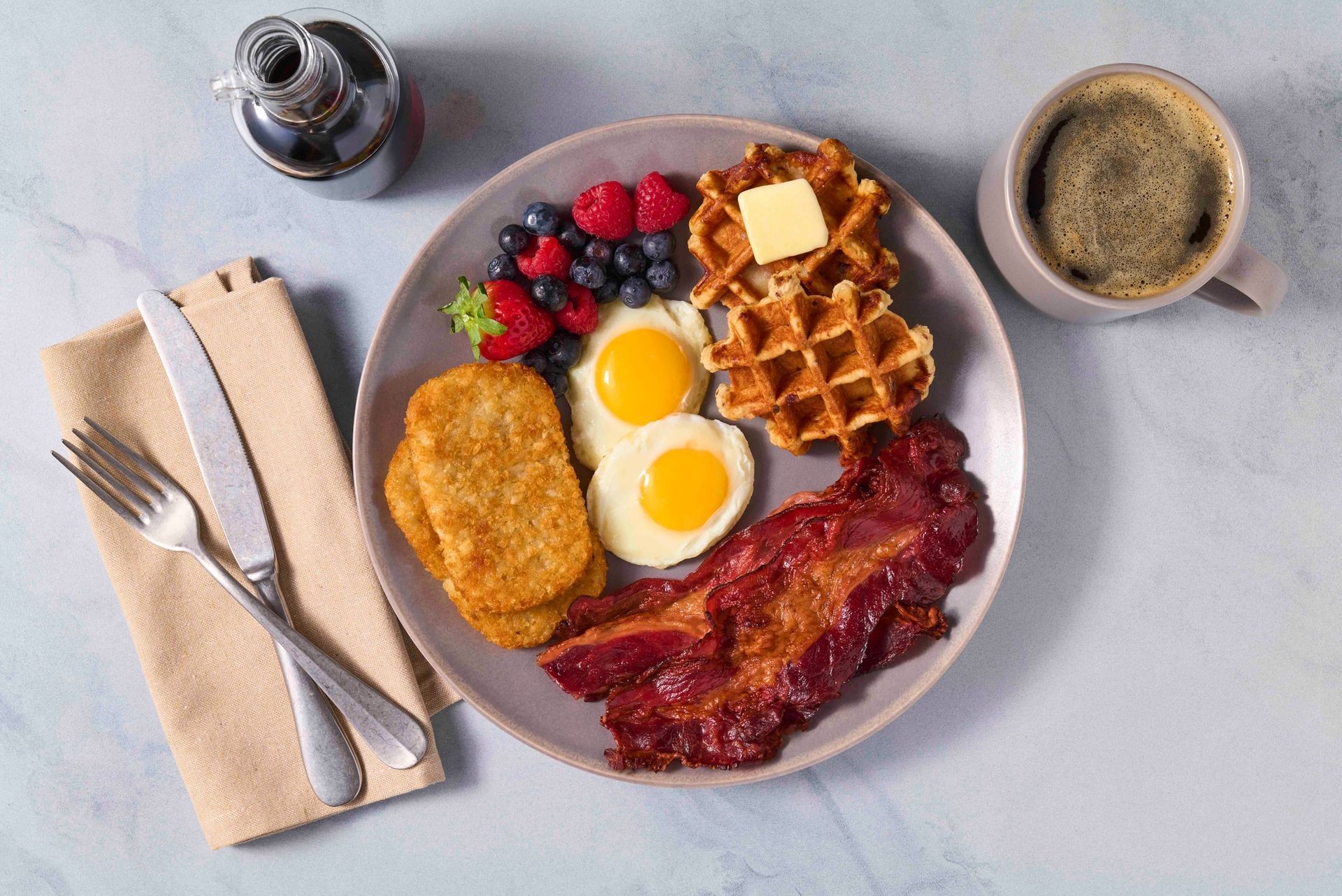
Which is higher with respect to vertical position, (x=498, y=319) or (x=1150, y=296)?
(x=498, y=319)

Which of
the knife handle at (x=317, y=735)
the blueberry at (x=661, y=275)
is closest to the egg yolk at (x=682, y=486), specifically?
the blueberry at (x=661, y=275)

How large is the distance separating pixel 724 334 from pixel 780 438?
354 millimetres

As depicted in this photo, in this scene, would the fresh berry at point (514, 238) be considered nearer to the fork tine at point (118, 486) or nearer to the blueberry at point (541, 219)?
the blueberry at point (541, 219)

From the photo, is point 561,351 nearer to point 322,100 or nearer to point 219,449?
point 322,100

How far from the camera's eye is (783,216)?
203cm

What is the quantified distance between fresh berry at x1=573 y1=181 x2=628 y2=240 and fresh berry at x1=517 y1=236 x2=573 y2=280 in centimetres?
9

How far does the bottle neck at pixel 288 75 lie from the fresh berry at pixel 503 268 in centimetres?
49

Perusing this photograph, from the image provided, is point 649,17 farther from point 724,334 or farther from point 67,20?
point 67,20

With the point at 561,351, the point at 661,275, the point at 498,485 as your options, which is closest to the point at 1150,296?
the point at 661,275

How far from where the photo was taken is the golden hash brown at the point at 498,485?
2137 mm

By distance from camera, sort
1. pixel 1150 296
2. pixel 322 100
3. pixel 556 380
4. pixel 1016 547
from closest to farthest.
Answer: pixel 322 100
pixel 1150 296
pixel 556 380
pixel 1016 547

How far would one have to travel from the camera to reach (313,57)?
1806 mm

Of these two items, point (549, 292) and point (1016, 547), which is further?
point (1016, 547)

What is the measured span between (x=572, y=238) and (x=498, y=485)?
2.17 ft
